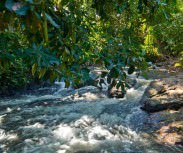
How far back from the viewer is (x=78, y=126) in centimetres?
601

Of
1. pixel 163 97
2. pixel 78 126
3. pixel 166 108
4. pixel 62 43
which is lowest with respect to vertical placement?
pixel 78 126

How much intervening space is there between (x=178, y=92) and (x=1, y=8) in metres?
6.53

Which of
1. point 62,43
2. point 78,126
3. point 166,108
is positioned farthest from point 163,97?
point 62,43

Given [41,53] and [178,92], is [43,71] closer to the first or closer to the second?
[41,53]

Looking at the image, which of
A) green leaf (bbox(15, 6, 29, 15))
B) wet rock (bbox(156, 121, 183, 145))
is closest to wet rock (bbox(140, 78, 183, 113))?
wet rock (bbox(156, 121, 183, 145))

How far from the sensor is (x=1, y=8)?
0.86 meters

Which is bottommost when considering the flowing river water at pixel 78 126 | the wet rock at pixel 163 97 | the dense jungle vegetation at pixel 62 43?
the flowing river water at pixel 78 126

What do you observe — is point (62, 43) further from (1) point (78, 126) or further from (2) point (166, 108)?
(2) point (166, 108)

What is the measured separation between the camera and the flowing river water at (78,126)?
4832 millimetres

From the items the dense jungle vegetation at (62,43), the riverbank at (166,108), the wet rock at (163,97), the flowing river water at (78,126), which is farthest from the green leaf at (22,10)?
the wet rock at (163,97)

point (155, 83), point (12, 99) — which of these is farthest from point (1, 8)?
point (12, 99)

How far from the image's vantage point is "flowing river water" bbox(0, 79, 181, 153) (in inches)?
190

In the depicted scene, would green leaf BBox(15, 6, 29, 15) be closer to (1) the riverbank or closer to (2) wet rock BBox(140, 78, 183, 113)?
(1) the riverbank

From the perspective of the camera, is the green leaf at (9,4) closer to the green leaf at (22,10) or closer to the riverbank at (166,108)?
the green leaf at (22,10)
